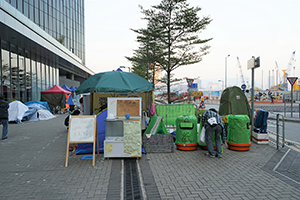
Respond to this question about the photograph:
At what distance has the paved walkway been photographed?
13.4ft

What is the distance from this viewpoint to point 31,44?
19172 mm

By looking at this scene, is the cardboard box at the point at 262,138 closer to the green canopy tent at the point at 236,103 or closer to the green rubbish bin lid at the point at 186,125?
the green canopy tent at the point at 236,103

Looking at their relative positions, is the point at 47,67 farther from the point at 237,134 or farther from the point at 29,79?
the point at 237,134

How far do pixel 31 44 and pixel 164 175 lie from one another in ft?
62.4

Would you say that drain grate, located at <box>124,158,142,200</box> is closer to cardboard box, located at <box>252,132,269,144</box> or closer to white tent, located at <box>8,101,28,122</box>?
cardboard box, located at <box>252,132,269,144</box>

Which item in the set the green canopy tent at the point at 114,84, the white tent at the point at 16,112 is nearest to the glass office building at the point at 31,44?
the white tent at the point at 16,112

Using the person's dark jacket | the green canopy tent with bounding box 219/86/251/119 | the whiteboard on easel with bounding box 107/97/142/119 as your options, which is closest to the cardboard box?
the green canopy tent with bounding box 219/86/251/119

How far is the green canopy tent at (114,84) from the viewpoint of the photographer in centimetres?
680

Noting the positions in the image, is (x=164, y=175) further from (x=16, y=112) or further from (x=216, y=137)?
(x=16, y=112)

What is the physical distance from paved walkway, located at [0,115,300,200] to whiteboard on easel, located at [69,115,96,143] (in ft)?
2.14

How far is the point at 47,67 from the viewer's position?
28922mm

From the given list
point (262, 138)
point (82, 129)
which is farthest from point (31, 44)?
point (262, 138)

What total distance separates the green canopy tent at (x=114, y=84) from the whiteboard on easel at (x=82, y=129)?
3.64 ft

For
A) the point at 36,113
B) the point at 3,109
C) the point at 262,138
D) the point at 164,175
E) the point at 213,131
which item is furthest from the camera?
the point at 36,113
